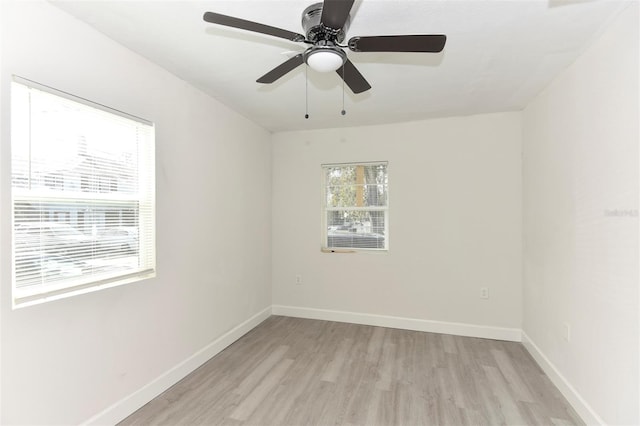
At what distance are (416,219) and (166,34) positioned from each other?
309 centimetres

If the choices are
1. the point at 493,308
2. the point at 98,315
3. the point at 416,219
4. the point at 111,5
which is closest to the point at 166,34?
the point at 111,5

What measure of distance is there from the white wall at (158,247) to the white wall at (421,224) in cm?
62

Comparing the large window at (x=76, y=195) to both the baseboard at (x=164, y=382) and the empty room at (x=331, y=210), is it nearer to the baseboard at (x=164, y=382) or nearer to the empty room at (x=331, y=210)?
the empty room at (x=331, y=210)

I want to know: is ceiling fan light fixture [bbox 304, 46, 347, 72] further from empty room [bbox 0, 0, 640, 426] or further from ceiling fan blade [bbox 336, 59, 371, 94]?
ceiling fan blade [bbox 336, 59, 371, 94]

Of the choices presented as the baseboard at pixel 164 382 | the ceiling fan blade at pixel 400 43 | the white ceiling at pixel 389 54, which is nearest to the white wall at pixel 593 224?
the white ceiling at pixel 389 54

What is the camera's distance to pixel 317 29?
1.50m

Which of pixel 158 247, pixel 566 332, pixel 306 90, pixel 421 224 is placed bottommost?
pixel 566 332

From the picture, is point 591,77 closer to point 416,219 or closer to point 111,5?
point 416,219

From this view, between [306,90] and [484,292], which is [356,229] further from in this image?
[306,90]

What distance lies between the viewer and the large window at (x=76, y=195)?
1.61m

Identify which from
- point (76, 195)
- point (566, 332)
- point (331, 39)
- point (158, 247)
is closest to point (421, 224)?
point (566, 332)

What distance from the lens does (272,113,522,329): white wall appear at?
3.51 meters

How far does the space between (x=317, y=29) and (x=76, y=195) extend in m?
1.69

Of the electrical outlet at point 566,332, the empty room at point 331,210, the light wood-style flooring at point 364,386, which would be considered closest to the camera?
the empty room at point 331,210
